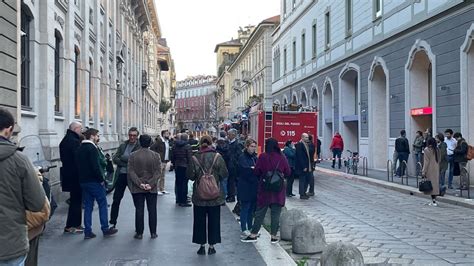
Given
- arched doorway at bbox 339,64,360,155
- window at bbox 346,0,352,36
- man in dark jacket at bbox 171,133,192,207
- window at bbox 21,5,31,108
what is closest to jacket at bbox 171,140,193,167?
man in dark jacket at bbox 171,133,192,207

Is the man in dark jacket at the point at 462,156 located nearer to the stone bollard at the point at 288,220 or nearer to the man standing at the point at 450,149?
the man standing at the point at 450,149

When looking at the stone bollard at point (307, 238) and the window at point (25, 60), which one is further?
the window at point (25, 60)

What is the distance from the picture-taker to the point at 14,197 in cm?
383

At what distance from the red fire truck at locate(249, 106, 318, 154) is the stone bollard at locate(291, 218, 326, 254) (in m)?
13.2

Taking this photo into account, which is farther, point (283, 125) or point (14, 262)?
point (283, 125)

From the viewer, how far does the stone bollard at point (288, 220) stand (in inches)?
355

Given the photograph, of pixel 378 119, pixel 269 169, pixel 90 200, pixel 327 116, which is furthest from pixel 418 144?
pixel 327 116

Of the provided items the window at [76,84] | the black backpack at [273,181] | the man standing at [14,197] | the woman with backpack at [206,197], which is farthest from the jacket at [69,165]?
the window at [76,84]

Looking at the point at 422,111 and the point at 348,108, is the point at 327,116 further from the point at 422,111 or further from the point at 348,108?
the point at 422,111

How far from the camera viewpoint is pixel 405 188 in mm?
16844

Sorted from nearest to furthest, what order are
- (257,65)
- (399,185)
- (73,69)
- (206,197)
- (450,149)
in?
(206,197) → (450,149) → (399,185) → (73,69) → (257,65)

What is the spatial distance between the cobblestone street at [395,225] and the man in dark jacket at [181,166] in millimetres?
2790

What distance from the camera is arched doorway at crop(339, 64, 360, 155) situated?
3002 centimetres

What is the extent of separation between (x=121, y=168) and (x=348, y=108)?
22.1 meters
